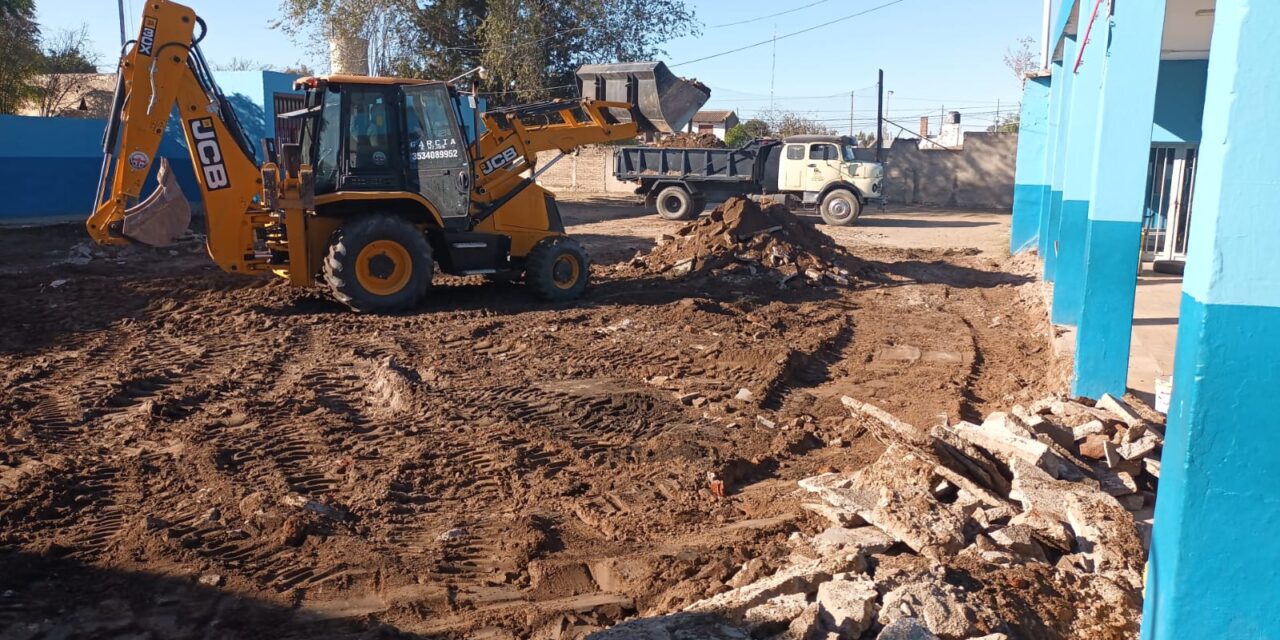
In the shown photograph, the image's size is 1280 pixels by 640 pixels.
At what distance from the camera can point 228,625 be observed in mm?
4113

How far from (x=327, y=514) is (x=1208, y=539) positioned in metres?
4.19

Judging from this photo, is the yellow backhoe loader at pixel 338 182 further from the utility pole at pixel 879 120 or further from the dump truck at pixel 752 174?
the utility pole at pixel 879 120

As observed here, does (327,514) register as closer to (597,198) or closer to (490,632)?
(490,632)

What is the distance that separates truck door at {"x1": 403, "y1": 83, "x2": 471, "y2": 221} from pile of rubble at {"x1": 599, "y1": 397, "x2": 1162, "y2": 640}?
6.33 meters

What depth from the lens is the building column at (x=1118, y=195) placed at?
6.71 m

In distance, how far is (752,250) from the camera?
14570mm

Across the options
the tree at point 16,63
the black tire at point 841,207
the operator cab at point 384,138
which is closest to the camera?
the operator cab at point 384,138

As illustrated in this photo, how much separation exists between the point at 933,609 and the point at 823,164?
2108 cm

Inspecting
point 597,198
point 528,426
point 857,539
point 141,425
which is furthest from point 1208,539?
point 597,198

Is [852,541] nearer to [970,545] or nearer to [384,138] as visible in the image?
[970,545]

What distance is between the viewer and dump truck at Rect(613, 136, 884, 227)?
23625 mm

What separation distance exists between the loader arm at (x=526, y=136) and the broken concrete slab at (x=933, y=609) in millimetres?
8346

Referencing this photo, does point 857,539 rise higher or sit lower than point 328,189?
lower

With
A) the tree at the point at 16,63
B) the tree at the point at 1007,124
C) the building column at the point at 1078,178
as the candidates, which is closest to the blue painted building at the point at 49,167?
the tree at the point at 16,63
